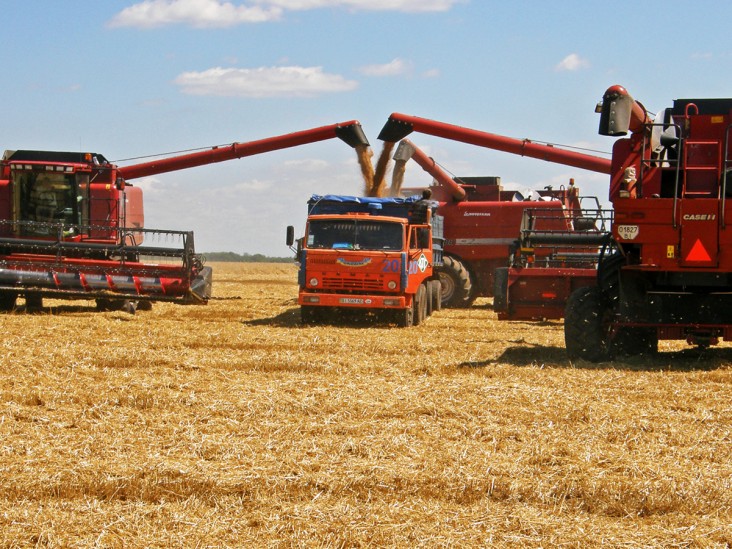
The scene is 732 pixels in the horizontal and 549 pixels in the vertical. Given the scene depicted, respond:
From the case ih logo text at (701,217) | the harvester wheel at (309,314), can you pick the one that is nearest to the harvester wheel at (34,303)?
the harvester wheel at (309,314)

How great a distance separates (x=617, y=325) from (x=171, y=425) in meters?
5.78

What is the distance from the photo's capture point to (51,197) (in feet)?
64.5

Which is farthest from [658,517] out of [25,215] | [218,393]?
[25,215]

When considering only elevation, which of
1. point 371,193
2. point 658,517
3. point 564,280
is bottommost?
point 658,517

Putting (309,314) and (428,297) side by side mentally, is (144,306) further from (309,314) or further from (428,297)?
(428,297)

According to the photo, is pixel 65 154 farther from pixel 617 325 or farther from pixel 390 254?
pixel 617 325

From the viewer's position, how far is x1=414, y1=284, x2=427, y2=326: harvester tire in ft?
58.5

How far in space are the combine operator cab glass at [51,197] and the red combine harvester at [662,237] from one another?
1117 centimetres

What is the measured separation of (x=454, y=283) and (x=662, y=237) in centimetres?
1259

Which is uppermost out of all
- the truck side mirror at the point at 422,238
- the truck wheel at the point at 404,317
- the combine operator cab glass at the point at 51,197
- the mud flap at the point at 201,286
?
the combine operator cab glass at the point at 51,197

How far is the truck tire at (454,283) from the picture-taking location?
2334cm

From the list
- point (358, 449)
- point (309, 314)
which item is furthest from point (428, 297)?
point (358, 449)

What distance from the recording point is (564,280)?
A: 13.5m

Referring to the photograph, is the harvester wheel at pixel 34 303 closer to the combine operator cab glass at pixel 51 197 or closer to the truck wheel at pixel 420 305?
the combine operator cab glass at pixel 51 197
